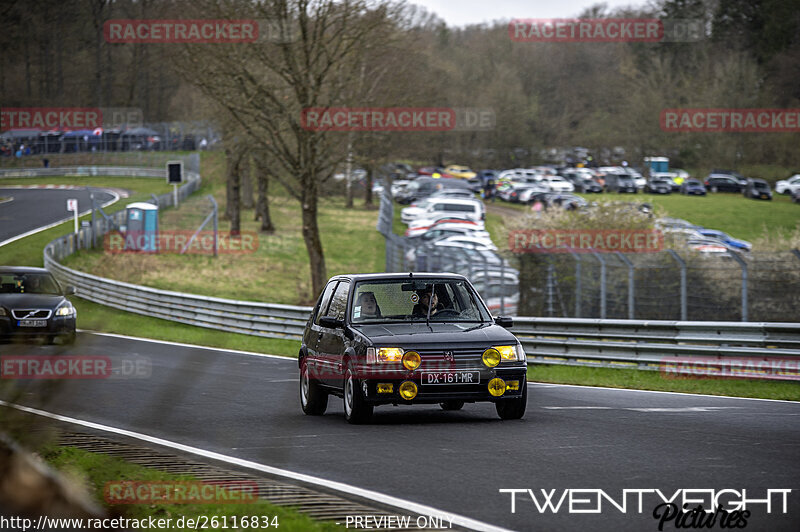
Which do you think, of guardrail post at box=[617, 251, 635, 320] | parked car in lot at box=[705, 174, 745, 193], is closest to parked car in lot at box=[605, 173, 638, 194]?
parked car in lot at box=[705, 174, 745, 193]

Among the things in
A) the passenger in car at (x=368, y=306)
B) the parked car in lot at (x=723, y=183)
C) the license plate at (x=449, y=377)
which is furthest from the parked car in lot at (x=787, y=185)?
the license plate at (x=449, y=377)

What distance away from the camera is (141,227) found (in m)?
47.0

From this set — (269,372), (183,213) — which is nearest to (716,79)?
(183,213)

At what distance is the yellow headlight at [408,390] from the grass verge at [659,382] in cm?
598

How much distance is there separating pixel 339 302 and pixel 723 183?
6842 centimetres

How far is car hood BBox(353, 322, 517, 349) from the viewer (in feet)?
34.2

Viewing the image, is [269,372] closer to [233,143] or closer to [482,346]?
[482,346]

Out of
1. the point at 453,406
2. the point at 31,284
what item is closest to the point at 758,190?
the point at 31,284

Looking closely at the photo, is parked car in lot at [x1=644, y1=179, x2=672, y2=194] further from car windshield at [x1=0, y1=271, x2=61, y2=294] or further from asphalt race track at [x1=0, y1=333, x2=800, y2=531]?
Result: asphalt race track at [x1=0, y1=333, x2=800, y2=531]

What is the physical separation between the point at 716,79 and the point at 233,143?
44443 mm

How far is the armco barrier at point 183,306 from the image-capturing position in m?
27.6

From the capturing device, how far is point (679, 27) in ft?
279

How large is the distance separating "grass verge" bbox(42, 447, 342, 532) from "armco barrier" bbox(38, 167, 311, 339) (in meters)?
16.3

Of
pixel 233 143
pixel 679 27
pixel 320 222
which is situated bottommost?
pixel 320 222
